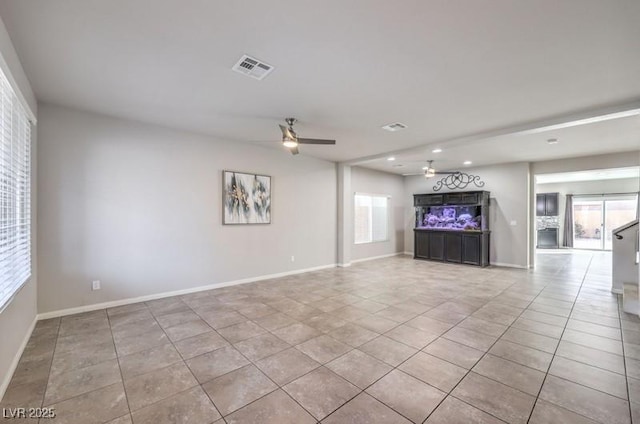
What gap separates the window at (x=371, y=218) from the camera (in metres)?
8.28

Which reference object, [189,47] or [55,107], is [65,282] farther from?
[189,47]

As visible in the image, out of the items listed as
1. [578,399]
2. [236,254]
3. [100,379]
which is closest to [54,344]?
[100,379]

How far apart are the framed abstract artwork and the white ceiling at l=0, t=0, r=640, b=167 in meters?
1.46

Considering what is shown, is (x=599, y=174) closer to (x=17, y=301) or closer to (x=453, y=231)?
(x=453, y=231)

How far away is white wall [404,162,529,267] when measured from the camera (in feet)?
23.7

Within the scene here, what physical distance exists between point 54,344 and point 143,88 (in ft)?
9.65

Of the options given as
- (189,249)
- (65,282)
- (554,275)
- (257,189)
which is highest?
(257,189)

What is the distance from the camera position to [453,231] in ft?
25.7

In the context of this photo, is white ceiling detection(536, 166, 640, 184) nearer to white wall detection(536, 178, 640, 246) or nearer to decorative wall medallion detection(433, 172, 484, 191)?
white wall detection(536, 178, 640, 246)

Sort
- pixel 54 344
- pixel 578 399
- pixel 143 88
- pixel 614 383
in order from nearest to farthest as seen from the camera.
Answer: pixel 578 399 → pixel 614 383 → pixel 54 344 → pixel 143 88

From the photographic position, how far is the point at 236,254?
5.41 m

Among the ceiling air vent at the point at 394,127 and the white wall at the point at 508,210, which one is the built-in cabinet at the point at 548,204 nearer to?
the white wall at the point at 508,210

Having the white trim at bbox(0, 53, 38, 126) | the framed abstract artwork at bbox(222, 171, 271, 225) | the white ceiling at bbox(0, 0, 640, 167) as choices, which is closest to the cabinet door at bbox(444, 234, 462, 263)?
the white ceiling at bbox(0, 0, 640, 167)

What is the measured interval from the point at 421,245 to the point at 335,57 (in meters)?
7.15
